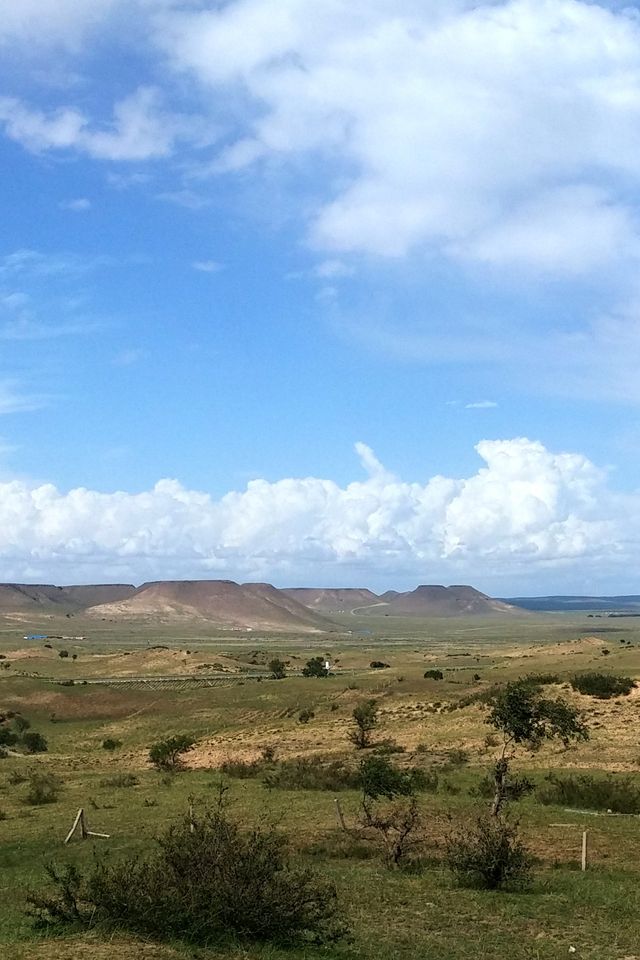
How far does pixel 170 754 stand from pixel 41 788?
32.2ft

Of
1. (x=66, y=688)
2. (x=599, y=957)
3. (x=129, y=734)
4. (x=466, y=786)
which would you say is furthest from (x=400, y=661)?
(x=599, y=957)

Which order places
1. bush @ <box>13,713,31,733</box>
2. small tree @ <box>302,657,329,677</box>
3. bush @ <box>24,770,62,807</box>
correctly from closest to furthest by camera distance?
bush @ <box>24,770,62,807</box> → bush @ <box>13,713,31,733</box> → small tree @ <box>302,657,329,677</box>

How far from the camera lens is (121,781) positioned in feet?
116

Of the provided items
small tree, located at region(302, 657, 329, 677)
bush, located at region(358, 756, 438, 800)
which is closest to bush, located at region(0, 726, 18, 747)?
bush, located at region(358, 756, 438, 800)

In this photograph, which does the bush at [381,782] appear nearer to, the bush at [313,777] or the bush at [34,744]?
the bush at [313,777]

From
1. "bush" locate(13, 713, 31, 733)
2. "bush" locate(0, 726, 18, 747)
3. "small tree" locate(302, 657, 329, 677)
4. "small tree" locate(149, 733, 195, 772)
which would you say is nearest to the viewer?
"small tree" locate(149, 733, 195, 772)

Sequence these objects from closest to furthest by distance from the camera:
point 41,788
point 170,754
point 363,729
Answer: point 41,788 < point 170,754 < point 363,729

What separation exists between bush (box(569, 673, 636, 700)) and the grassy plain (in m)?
0.96

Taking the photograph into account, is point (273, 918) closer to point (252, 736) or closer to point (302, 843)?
point (302, 843)

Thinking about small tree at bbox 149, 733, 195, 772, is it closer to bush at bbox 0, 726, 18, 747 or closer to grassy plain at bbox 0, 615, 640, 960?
grassy plain at bbox 0, 615, 640, 960

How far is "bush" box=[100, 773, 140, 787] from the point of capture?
115 ft

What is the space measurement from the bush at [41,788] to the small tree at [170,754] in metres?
5.17

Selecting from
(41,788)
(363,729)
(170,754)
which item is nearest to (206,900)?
(41,788)

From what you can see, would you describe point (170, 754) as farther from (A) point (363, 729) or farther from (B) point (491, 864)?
(B) point (491, 864)
